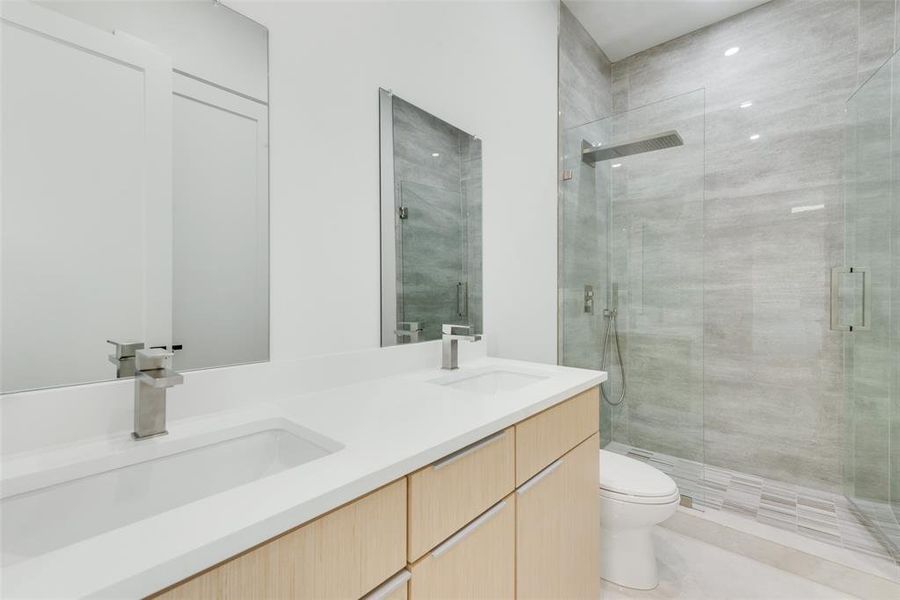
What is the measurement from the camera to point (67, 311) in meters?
0.73

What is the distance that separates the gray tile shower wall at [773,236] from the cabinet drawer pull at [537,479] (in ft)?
5.21

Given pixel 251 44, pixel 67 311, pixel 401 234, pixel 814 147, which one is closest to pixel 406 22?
pixel 251 44

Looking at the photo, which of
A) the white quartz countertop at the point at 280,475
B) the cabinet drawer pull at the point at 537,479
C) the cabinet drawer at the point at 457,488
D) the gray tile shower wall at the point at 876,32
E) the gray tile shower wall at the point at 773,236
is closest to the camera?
the white quartz countertop at the point at 280,475

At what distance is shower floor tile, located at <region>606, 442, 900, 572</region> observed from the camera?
1724mm

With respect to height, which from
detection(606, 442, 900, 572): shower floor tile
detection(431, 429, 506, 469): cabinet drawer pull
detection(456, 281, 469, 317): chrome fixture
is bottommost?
detection(606, 442, 900, 572): shower floor tile

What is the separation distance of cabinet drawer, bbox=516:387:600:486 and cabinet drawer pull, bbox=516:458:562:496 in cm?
1

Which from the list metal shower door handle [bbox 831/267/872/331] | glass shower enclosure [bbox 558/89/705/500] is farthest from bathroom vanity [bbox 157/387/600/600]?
A: metal shower door handle [bbox 831/267/872/331]

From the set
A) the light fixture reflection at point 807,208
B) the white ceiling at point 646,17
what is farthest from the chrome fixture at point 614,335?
the white ceiling at point 646,17

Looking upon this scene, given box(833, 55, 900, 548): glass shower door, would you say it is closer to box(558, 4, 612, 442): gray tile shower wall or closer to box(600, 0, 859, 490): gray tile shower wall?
box(600, 0, 859, 490): gray tile shower wall

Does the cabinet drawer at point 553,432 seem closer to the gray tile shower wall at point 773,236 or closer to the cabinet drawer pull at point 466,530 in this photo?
the cabinet drawer pull at point 466,530

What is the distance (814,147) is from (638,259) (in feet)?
3.60

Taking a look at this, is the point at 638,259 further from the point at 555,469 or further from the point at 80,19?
the point at 80,19

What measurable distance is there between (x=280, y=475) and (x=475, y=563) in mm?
470

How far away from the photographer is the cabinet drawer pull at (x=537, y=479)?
37.5 inches
